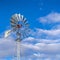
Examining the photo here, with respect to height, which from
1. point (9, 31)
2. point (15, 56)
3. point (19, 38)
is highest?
point (9, 31)

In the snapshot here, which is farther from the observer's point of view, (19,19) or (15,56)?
(19,19)

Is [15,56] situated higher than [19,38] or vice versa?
[19,38]

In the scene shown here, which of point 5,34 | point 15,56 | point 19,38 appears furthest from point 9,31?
point 15,56

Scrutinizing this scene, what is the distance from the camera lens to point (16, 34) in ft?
266

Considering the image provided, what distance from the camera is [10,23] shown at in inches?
3351

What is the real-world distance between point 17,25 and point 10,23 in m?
3.50

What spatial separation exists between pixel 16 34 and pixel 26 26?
5.78m

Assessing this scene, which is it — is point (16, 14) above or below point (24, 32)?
above

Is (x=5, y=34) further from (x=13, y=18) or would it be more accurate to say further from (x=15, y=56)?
(x=15, y=56)

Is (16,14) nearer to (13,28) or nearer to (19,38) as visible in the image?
(13,28)

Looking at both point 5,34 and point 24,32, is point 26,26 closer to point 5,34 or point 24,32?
point 24,32

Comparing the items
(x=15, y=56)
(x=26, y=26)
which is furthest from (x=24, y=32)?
(x=15, y=56)

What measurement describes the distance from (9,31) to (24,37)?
6672 mm

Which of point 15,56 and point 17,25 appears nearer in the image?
point 15,56
